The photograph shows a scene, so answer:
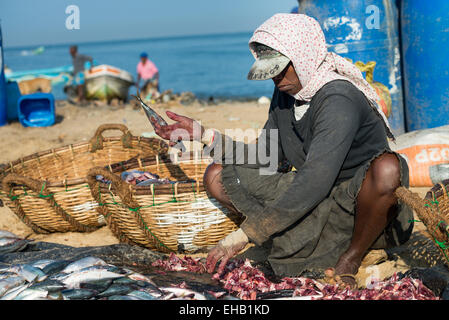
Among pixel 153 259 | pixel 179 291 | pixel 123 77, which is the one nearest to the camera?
pixel 179 291

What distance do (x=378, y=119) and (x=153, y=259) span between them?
1.61m

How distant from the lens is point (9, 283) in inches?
95.6

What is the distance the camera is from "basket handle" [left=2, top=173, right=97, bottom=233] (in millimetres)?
3424

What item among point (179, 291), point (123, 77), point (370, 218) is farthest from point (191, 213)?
point (123, 77)

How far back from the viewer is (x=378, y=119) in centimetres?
263

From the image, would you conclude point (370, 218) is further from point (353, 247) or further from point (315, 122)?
point (315, 122)

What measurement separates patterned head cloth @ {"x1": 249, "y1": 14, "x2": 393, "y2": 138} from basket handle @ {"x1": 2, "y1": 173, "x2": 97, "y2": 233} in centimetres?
187

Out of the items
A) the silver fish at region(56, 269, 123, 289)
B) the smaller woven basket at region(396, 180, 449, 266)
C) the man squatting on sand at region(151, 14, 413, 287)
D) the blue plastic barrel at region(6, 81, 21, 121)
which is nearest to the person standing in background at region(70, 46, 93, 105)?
the blue plastic barrel at region(6, 81, 21, 121)

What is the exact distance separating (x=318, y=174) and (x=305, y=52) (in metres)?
0.64

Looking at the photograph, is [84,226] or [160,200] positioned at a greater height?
[160,200]

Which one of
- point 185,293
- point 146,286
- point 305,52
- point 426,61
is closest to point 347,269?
point 185,293

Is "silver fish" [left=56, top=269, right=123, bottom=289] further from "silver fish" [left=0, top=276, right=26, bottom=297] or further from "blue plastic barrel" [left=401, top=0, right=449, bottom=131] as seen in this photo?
"blue plastic barrel" [left=401, top=0, right=449, bottom=131]

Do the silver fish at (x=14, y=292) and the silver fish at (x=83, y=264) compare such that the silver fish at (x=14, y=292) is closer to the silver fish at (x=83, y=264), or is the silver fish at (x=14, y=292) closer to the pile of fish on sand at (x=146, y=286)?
the pile of fish on sand at (x=146, y=286)

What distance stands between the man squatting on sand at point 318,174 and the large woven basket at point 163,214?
30 centimetres
